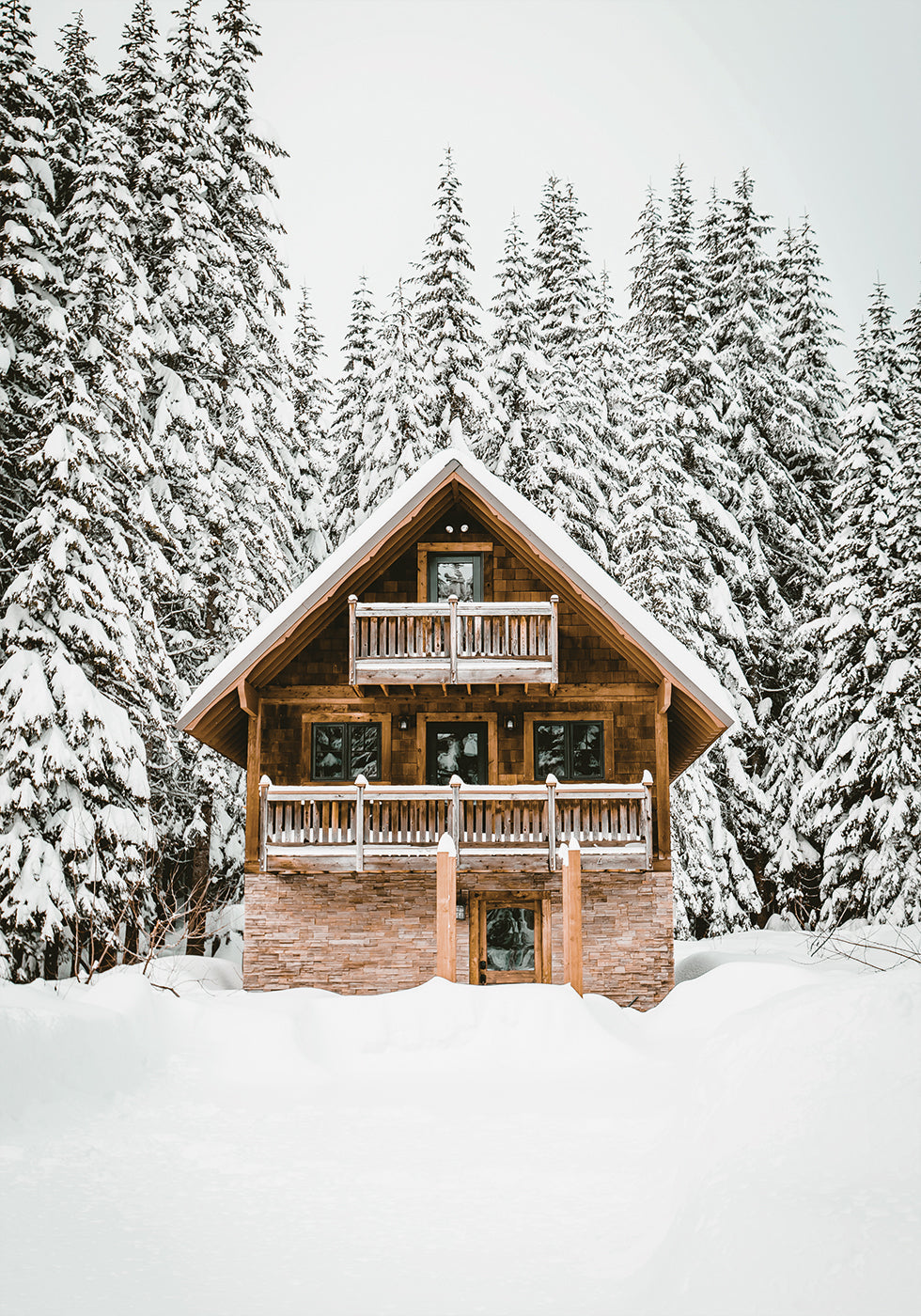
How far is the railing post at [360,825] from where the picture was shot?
18359mm

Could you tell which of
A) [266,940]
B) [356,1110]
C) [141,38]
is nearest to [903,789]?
[266,940]

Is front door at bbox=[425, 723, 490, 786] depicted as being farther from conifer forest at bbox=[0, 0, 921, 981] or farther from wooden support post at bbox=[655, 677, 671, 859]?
conifer forest at bbox=[0, 0, 921, 981]

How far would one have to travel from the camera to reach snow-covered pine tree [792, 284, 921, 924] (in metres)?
24.3

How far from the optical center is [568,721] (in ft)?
67.9

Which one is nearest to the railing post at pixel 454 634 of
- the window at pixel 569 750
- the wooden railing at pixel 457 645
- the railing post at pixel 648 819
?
the wooden railing at pixel 457 645

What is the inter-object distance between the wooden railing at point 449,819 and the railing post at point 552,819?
1 cm

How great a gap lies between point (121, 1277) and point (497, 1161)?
3281 mm

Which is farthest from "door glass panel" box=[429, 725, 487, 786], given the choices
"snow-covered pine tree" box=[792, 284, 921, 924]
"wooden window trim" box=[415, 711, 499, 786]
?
"snow-covered pine tree" box=[792, 284, 921, 924]

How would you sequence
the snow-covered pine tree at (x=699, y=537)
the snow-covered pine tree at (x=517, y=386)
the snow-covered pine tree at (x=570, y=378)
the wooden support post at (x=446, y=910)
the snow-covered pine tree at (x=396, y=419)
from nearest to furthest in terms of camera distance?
the wooden support post at (x=446, y=910) < the snow-covered pine tree at (x=699, y=537) < the snow-covered pine tree at (x=570, y=378) < the snow-covered pine tree at (x=517, y=386) < the snow-covered pine tree at (x=396, y=419)

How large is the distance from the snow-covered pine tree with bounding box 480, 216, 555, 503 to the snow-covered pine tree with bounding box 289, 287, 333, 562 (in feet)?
16.8

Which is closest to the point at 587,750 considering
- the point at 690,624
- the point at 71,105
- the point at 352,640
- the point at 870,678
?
the point at 352,640

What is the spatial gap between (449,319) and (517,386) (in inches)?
111

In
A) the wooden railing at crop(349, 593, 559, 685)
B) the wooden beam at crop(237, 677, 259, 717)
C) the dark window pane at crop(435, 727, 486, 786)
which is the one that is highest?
the wooden railing at crop(349, 593, 559, 685)

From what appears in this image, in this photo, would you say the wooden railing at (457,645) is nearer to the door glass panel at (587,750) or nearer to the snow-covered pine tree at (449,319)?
the door glass panel at (587,750)
